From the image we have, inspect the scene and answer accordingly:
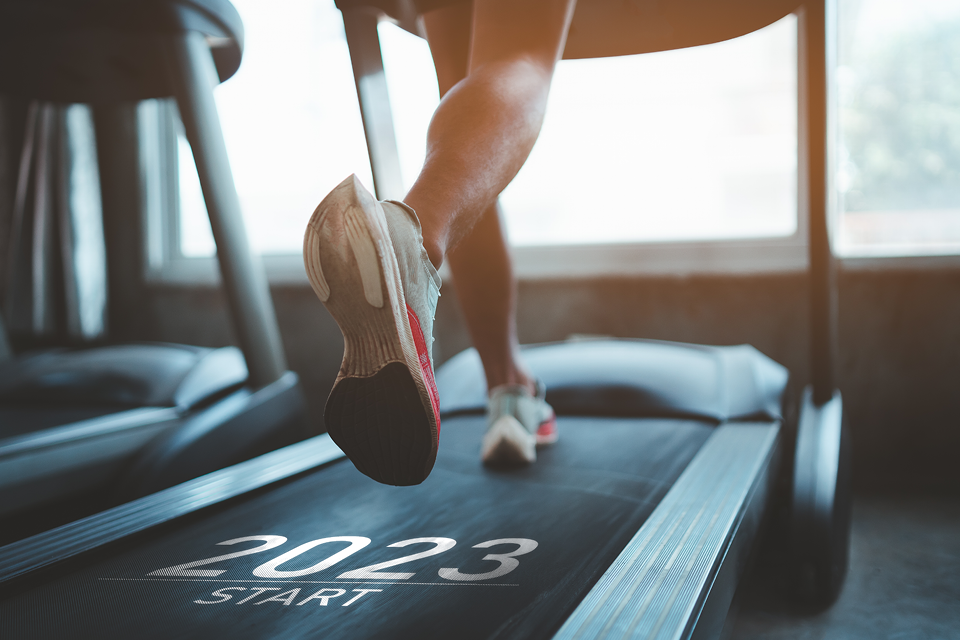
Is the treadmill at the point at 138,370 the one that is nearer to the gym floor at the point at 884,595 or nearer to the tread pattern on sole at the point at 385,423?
the tread pattern on sole at the point at 385,423

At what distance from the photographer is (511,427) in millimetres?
1142

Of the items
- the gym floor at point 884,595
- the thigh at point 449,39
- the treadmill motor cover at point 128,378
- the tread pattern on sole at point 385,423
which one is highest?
the thigh at point 449,39

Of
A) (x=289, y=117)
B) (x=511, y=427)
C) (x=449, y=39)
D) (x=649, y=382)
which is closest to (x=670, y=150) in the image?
(x=649, y=382)

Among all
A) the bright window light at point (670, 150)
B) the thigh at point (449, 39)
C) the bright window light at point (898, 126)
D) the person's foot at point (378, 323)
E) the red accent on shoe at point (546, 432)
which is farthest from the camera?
the bright window light at point (670, 150)

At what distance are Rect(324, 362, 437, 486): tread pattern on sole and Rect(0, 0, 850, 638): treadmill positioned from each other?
16cm

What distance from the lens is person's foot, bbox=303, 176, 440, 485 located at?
58 centimetres

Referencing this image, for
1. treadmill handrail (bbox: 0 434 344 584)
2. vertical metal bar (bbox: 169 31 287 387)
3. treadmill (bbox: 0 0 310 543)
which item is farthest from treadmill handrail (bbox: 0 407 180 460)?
treadmill handrail (bbox: 0 434 344 584)

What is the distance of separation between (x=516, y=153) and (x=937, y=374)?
1446 mm

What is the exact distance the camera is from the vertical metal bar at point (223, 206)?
5.26 ft

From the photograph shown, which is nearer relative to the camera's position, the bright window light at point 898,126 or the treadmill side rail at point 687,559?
the treadmill side rail at point 687,559

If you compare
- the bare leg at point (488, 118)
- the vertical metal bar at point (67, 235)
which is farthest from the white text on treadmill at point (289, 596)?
the vertical metal bar at point (67, 235)

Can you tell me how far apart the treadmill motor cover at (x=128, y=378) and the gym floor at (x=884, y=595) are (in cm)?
130

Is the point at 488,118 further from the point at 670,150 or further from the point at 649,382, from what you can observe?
the point at 670,150

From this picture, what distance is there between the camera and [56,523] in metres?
1.35
